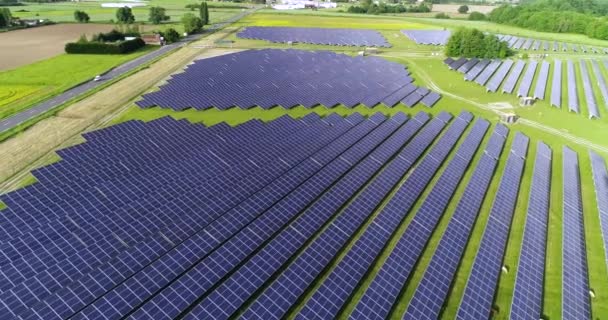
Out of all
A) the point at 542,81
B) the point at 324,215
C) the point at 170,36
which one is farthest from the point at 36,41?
the point at 542,81

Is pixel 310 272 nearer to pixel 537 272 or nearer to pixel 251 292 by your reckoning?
pixel 251 292

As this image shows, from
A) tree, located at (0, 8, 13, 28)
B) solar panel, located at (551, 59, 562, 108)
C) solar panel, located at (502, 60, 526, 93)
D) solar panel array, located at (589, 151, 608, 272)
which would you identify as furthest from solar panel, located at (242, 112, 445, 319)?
tree, located at (0, 8, 13, 28)

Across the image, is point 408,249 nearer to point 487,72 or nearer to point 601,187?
point 601,187

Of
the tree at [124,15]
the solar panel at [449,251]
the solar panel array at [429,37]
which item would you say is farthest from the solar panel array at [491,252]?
the tree at [124,15]

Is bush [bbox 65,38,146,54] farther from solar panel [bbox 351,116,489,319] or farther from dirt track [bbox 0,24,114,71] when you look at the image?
solar panel [bbox 351,116,489,319]

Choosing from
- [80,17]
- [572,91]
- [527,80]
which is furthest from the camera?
[80,17]

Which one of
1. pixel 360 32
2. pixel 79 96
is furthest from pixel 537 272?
pixel 360 32

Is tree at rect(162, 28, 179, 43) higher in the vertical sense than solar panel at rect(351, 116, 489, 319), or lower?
higher

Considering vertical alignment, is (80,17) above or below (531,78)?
below
